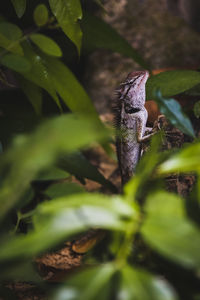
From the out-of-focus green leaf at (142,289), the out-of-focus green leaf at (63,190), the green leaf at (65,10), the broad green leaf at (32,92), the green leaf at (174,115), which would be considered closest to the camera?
the out-of-focus green leaf at (142,289)

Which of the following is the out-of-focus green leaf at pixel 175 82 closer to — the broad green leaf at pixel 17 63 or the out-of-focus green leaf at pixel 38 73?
the out-of-focus green leaf at pixel 38 73

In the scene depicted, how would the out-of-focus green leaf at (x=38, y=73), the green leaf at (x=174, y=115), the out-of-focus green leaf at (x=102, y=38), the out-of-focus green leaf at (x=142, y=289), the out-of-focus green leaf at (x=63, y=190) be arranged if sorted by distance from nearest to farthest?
the out-of-focus green leaf at (x=142, y=289), the green leaf at (x=174, y=115), the out-of-focus green leaf at (x=63, y=190), the out-of-focus green leaf at (x=38, y=73), the out-of-focus green leaf at (x=102, y=38)

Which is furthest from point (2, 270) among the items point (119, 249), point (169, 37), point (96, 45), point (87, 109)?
point (169, 37)

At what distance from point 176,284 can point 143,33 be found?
120 inches

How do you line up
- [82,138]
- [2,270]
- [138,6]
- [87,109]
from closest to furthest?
[82,138] → [2,270] → [87,109] → [138,6]

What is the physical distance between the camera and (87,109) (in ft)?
4.10

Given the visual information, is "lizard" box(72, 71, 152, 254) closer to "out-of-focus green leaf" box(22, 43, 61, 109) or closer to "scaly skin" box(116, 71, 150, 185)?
"scaly skin" box(116, 71, 150, 185)

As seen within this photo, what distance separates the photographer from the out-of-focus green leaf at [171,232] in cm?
40

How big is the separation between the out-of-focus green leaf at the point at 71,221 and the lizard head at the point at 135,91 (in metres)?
1.05

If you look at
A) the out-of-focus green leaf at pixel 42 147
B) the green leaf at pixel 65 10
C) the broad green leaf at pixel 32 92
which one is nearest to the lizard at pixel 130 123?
the broad green leaf at pixel 32 92

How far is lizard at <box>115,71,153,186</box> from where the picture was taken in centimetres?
140

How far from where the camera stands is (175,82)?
124cm

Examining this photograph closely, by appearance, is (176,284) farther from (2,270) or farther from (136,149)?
(136,149)

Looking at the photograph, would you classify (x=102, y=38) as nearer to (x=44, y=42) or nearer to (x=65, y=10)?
(x=65, y=10)
